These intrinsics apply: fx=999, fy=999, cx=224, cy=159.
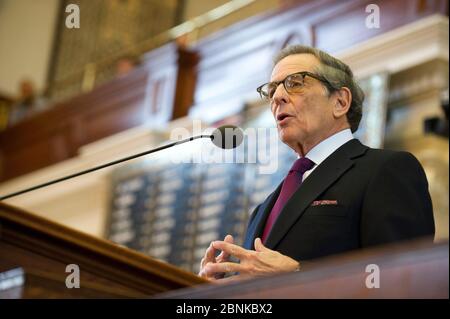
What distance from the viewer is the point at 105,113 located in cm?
900

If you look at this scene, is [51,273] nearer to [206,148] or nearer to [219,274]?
[219,274]

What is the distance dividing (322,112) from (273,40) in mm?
4110

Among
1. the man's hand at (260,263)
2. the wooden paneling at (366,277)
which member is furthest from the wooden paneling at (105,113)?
the wooden paneling at (366,277)

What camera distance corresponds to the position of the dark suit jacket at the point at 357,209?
2.74 meters

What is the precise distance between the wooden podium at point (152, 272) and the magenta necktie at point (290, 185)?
39 centimetres

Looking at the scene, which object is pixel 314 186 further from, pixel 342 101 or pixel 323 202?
pixel 342 101

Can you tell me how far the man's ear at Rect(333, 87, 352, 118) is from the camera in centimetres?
327

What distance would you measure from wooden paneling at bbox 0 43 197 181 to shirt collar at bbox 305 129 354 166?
4.93m

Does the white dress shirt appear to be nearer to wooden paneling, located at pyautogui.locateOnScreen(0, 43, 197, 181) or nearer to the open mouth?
the open mouth

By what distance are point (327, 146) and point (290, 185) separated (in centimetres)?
18

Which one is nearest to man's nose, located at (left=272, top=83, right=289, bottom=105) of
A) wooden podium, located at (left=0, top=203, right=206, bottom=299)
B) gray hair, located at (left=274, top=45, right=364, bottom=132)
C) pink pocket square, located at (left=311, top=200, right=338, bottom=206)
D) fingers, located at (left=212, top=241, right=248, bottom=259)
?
gray hair, located at (left=274, top=45, right=364, bottom=132)

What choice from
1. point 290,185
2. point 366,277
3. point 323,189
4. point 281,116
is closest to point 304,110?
point 281,116

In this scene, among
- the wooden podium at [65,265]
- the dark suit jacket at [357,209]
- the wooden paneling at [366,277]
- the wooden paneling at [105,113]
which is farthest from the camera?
the wooden paneling at [105,113]

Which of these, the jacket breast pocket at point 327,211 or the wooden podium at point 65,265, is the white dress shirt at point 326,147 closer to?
the jacket breast pocket at point 327,211
